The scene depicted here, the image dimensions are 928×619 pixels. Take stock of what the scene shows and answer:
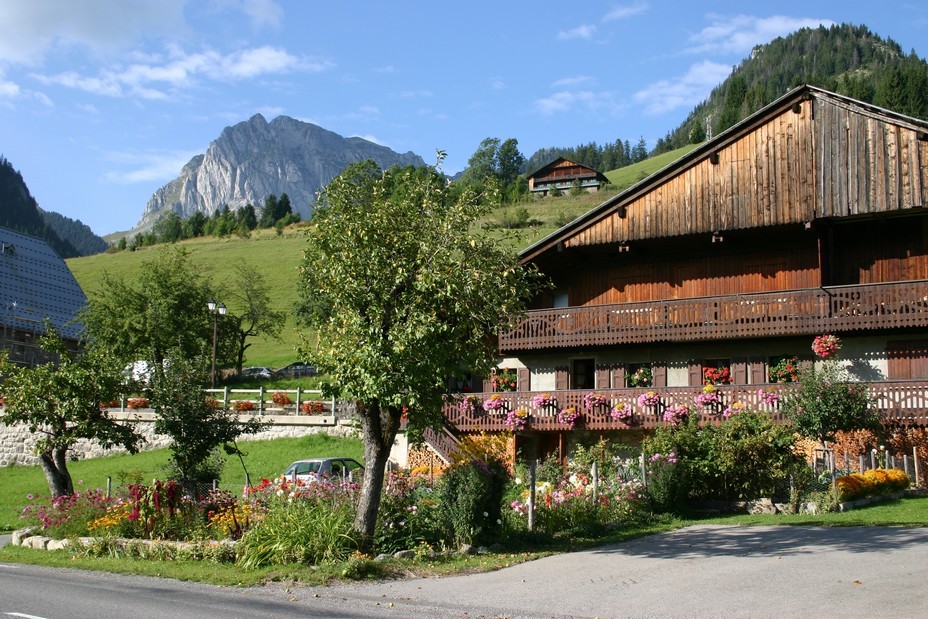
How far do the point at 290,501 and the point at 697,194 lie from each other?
19840mm

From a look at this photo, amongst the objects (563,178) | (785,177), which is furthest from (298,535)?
(563,178)

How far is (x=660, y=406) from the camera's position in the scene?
2966cm

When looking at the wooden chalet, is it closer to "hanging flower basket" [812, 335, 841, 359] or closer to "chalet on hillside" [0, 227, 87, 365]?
"hanging flower basket" [812, 335, 841, 359]

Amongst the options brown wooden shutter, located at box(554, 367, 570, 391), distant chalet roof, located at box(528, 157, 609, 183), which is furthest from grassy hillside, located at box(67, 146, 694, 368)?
brown wooden shutter, located at box(554, 367, 570, 391)

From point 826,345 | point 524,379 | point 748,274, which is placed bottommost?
point 524,379

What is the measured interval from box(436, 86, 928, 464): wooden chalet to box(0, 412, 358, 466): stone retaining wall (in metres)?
9.03

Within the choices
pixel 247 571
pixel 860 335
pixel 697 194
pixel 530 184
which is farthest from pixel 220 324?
pixel 530 184

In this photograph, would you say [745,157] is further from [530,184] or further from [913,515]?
[530,184]

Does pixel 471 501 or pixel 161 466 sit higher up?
pixel 471 501

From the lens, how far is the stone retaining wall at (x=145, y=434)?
39812 mm

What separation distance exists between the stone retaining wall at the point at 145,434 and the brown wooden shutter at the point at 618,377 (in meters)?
11.9

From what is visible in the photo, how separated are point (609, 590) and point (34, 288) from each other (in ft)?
232

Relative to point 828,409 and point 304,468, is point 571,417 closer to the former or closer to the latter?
point 304,468

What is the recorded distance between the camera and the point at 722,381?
31.0m
